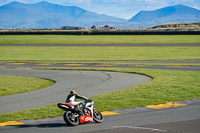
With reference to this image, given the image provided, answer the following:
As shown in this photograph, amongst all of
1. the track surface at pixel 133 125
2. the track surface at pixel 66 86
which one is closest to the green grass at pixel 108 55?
the track surface at pixel 66 86

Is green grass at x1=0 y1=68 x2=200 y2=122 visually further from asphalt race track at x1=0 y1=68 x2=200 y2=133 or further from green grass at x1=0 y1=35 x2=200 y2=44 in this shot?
green grass at x1=0 y1=35 x2=200 y2=44

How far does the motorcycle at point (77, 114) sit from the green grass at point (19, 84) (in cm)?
996

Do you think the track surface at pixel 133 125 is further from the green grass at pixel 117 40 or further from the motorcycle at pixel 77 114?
the green grass at pixel 117 40

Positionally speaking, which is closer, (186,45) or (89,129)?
(89,129)

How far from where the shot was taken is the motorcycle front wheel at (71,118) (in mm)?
13511

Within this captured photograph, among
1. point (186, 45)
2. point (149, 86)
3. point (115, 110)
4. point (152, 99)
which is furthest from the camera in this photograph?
point (186, 45)

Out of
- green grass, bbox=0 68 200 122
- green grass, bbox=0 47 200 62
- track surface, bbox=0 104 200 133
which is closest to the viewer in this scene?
track surface, bbox=0 104 200 133

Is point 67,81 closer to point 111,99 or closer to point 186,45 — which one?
point 111,99

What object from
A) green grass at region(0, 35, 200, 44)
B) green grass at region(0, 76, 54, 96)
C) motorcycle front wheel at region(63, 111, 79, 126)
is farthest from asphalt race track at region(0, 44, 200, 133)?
green grass at region(0, 35, 200, 44)

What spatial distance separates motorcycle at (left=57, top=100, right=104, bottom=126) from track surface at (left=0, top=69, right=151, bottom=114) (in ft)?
15.1

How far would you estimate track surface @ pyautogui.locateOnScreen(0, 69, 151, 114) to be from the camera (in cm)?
1921

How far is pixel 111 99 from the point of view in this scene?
19766 mm

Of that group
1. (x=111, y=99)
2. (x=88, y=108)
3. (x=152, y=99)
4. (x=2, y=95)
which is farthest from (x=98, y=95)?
(x=88, y=108)

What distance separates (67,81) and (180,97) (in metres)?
10.2
